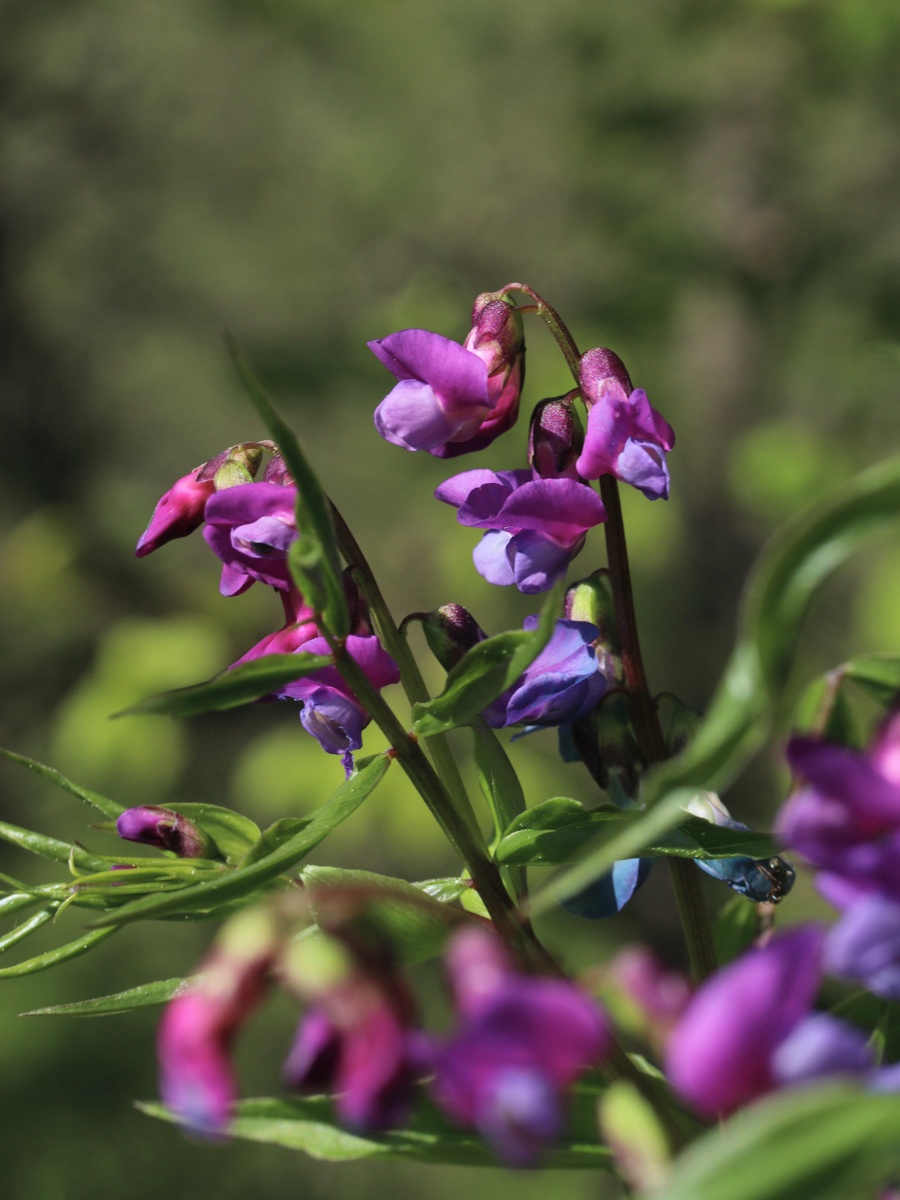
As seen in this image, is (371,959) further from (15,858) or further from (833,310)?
(15,858)

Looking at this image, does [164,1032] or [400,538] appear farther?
[400,538]

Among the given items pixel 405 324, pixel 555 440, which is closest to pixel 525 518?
pixel 555 440

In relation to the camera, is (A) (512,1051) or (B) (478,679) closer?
(A) (512,1051)

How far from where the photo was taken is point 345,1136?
38 centimetres

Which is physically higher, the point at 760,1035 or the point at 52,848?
the point at 760,1035

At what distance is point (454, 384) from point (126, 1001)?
0.28 metres

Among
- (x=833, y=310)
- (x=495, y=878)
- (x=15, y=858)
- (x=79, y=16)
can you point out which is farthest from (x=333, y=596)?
(x=79, y=16)

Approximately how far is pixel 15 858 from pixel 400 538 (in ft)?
4.23

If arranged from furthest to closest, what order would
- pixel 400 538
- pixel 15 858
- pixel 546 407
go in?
1. pixel 400 538
2. pixel 15 858
3. pixel 546 407

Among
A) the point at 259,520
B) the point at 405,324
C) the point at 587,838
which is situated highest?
the point at 259,520

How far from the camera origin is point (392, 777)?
2074 millimetres

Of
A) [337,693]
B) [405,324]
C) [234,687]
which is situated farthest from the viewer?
[405,324]

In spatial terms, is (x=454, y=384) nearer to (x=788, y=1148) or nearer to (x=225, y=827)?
(x=225, y=827)

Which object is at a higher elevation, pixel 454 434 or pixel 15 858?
pixel 454 434
